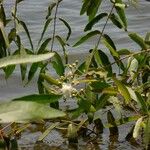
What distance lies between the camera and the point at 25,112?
3.37 feet

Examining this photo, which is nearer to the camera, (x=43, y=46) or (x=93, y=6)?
(x=93, y=6)

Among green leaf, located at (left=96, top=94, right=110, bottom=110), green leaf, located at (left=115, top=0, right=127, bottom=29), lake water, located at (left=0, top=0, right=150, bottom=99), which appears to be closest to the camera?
green leaf, located at (left=96, top=94, right=110, bottom=110)

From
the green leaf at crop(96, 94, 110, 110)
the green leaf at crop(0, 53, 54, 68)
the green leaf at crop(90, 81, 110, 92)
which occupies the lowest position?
the green leaf at crop(96, 94, 110, 110)

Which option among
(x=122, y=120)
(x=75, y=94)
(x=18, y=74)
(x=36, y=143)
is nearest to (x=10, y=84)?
(x=18, y=74)

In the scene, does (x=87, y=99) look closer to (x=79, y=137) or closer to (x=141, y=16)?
(x=79, y=137)

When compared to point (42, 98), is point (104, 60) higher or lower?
lower

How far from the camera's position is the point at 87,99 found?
2.55m

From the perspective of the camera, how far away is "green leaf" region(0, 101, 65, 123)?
40.0 inches

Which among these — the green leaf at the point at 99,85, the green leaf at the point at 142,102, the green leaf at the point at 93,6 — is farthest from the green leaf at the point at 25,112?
the green leaf at the point at 93,6

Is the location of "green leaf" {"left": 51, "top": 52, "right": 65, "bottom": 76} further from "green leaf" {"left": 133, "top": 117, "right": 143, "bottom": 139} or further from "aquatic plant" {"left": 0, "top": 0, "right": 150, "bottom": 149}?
"green leaf" {"left": 133, "top": 117, "right": 143, "bottom": 139}

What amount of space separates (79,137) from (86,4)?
0.91 metres

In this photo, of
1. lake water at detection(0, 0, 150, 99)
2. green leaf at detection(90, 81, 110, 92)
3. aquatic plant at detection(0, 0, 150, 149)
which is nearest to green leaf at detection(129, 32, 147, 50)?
aquatic plant at detection(0, 0, 150, 149)

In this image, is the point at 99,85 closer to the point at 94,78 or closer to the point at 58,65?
the point at 94,78

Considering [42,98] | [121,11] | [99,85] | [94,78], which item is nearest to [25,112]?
[42,98]
